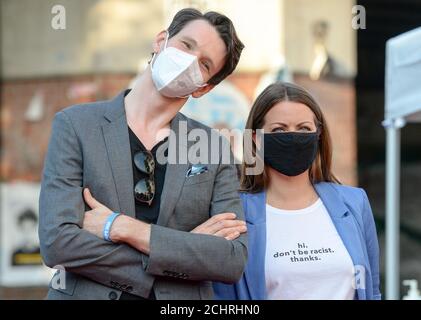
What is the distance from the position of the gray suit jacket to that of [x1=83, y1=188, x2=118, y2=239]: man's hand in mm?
22

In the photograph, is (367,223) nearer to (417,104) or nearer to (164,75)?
(164,75)

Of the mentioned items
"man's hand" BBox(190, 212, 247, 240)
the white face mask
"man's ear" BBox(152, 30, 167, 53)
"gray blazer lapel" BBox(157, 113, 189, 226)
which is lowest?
"man's hand" BBox(190, 212, 247, 240)

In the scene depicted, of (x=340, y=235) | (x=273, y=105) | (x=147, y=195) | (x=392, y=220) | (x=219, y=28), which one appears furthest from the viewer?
(x=392, y=220)

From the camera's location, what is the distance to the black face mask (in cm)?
302

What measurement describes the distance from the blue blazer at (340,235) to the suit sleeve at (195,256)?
0.22 meters

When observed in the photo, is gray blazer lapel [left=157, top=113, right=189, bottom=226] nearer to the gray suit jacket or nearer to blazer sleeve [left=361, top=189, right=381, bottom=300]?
the gray suit jacket

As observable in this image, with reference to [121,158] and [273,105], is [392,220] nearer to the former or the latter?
[273,105]

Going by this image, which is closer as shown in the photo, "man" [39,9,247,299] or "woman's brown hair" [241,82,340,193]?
"man" [39,9,247,299]

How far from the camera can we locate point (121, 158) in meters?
2.63

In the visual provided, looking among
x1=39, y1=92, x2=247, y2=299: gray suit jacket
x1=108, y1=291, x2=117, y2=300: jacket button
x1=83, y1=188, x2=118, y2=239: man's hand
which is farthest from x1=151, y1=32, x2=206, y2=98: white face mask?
x1=108, y1=291, x2=117, y2=300: jacket button

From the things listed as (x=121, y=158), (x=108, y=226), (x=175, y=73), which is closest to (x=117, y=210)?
(x=108, y=226)

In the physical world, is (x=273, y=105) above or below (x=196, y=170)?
above

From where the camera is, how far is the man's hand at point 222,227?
265 cm

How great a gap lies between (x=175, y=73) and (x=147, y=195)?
1.51 ft
